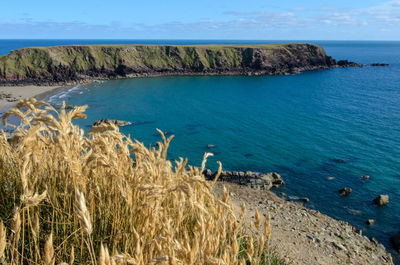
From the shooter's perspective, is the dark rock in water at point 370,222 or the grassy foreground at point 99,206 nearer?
the grassy foreground at point 99,206

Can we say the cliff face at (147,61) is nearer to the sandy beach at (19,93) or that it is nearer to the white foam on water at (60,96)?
the sandy beach at (19,93)

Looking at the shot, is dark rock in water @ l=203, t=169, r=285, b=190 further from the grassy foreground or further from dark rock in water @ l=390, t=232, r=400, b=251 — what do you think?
the grassy foreground

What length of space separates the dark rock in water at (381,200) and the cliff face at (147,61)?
71.7 meters

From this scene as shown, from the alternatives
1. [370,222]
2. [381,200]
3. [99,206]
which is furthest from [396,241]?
[99,206]

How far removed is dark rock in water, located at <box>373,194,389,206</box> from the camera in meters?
19.8

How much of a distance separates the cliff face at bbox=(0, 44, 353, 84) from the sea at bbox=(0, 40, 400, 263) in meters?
11.1

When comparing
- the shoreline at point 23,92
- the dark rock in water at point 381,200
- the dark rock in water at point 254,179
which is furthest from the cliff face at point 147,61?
the dark rock in water at point 381,200

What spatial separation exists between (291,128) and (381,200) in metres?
18.3

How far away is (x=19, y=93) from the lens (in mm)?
58125

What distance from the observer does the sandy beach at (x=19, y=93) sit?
5030 centimetres

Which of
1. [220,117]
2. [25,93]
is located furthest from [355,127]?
[25,93]

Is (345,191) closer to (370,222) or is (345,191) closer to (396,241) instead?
(370,222)

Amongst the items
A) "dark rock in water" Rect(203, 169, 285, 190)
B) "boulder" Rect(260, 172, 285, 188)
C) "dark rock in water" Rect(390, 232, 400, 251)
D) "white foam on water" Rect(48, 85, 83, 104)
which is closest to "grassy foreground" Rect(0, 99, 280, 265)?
"dark rock in water" Rect(390, 232, 400, 251)

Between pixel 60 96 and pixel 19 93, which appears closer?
pixel 60 96
